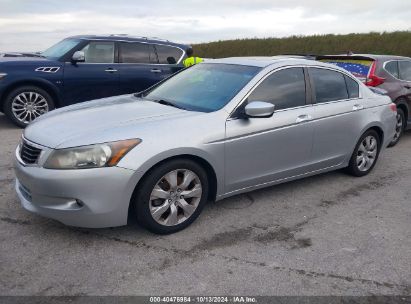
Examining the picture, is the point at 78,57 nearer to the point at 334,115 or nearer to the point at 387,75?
the point at 334,115

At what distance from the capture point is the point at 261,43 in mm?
31938

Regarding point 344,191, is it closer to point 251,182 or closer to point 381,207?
point 381,207

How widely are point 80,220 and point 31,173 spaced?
55cm

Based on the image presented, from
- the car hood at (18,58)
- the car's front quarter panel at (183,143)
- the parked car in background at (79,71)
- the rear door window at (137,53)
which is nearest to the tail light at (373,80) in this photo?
the parked car in background at (79,71)

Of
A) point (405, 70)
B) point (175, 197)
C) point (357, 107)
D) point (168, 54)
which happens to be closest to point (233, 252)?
point (175, 197)

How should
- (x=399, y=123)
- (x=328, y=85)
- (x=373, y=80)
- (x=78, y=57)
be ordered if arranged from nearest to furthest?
1. (x=328, y=85)
2. (x=373, y=80)
3. (x=399, y=123)
4. (x=78, y=57)

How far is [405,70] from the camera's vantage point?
7887 millimetres

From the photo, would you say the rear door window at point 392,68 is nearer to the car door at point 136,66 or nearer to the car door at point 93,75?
the car door at point 136,66

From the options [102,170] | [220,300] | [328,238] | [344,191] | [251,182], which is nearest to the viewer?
[220,300]

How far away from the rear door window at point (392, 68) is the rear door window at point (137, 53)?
4528 millimetres

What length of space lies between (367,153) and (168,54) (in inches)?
198

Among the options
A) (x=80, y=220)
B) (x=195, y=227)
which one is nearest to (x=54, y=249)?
(x=80, y=220)

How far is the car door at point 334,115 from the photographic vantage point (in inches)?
186

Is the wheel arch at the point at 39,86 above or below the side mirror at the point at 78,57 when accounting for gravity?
below
